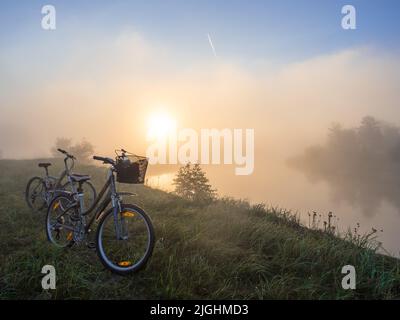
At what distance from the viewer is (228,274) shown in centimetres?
559

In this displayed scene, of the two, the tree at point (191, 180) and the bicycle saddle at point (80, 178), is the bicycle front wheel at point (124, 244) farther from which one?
the tree at point (191, 180)

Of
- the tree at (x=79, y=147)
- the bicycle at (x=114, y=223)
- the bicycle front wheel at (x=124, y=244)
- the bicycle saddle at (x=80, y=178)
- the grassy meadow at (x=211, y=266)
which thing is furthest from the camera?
the tree at (x=79, y=147)

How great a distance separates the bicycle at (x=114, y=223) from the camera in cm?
538

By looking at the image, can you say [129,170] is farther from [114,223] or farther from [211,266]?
[211,266]

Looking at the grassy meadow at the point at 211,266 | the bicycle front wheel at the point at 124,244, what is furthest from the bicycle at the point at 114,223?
the grassy meadow at the point at 211,266

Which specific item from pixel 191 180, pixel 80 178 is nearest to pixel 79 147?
pixel 191 180

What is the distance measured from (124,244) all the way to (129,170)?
60.0 inches

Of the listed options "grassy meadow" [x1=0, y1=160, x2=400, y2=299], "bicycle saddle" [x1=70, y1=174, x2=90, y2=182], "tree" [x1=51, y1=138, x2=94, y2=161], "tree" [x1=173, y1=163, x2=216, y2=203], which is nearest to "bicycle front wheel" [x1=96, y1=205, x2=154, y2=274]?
"grassy meadow" [x1=0, y1=160, x2=400, y2=299]

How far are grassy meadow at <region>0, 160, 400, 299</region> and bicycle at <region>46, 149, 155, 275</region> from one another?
256 millimetres

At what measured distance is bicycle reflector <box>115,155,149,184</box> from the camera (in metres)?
5.46

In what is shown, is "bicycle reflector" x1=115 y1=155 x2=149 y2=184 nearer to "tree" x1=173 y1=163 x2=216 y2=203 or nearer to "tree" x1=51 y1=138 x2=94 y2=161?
"tree" x1=173 y1=163 x2=216 y2=203

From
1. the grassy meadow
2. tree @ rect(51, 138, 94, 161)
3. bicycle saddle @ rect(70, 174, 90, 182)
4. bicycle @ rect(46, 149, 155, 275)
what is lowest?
the grassy meadow

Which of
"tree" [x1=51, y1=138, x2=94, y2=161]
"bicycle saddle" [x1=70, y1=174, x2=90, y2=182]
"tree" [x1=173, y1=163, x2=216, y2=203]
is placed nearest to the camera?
"bicycle saddle" [x1=70, y1=174, x2=90, y2=182]
